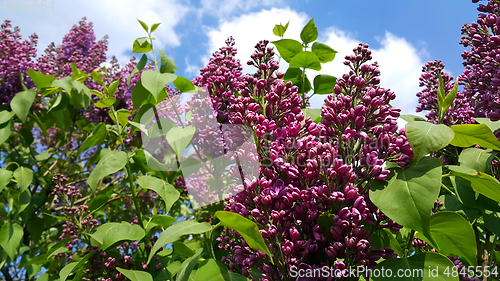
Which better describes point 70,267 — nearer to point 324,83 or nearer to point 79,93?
point 324,83

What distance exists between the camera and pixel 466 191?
3.12ft

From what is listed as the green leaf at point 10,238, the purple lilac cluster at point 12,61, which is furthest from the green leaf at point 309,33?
the purple lilac cluster at point 12,61

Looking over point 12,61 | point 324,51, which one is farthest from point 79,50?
point 324,51

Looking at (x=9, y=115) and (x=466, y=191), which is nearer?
(x=466, y=191)

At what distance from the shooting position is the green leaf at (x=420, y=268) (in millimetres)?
667

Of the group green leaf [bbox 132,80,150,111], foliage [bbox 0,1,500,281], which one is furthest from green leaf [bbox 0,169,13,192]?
green leaf [bbox 132,80,150,111]

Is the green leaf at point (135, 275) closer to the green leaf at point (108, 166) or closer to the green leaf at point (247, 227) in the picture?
the green leaf at point (108, 166)

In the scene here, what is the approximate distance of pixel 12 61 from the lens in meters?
2.87

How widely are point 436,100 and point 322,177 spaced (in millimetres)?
1002

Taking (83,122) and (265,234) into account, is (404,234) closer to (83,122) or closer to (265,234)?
(265,234)

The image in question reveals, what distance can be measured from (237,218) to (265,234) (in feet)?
0.37

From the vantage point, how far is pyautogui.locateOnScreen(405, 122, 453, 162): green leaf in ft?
2.18

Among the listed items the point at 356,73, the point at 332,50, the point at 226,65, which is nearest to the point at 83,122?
the point at 226,65

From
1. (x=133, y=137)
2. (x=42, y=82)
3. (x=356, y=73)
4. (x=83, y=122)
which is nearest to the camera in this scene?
(x=356, y=73)
